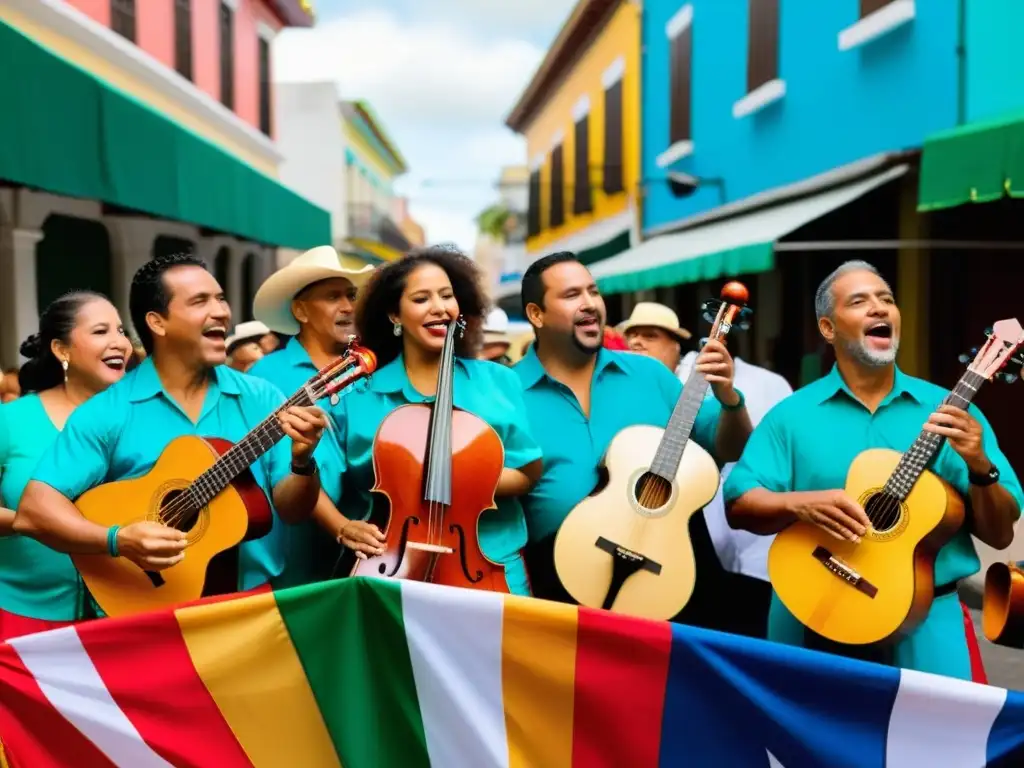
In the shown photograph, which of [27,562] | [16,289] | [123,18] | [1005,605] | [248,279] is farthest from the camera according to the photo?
[248,279]

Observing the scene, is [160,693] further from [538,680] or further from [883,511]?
[883,511]

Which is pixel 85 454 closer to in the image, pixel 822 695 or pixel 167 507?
pixel 167 507

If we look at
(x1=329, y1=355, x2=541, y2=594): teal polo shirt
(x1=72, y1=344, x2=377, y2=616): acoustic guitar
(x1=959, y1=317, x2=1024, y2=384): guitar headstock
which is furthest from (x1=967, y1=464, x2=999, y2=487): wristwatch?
(x1=72, y1=344, x2=377, y2=616): acoustic guitar

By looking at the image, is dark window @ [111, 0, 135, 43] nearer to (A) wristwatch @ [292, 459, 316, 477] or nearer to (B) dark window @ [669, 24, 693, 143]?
(B) dark window @ [669, 24, 693, 143]

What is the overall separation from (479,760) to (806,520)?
109 cm

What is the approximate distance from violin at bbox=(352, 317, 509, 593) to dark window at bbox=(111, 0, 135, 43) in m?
11.2

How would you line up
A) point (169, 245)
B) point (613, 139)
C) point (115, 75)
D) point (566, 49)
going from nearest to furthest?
point (115, 75)
point (169, 245)
point (613, 139)
point (566, 49)

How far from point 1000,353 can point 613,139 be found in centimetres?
1688

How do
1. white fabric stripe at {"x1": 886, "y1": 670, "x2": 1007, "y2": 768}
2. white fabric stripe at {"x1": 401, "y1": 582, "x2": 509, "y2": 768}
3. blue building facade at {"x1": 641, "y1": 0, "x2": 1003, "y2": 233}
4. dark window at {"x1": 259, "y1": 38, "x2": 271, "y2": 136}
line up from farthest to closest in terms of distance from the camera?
dark window at {"x1": 259, "y1": 38, "x2": 271, "y2": 136} < blue building facade at {"x1": 641, "y1": 0, "x2": 1003, "y2": 233} < white fabric stripe at {"x1": 401, "y1": 582, "x2": 509, "y2": 768} < white fabric stripe at {"x1": 886, "y1": 670, "x2": 1007, "y2": 768}

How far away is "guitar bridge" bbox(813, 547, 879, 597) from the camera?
290 centimetres

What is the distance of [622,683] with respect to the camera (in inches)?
91.0

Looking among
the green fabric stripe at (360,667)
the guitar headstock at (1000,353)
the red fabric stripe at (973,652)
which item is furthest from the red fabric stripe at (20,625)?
the guitar headstock at (1000,353)

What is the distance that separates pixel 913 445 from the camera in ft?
9.42

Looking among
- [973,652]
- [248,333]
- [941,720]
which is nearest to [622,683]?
[941,720]
